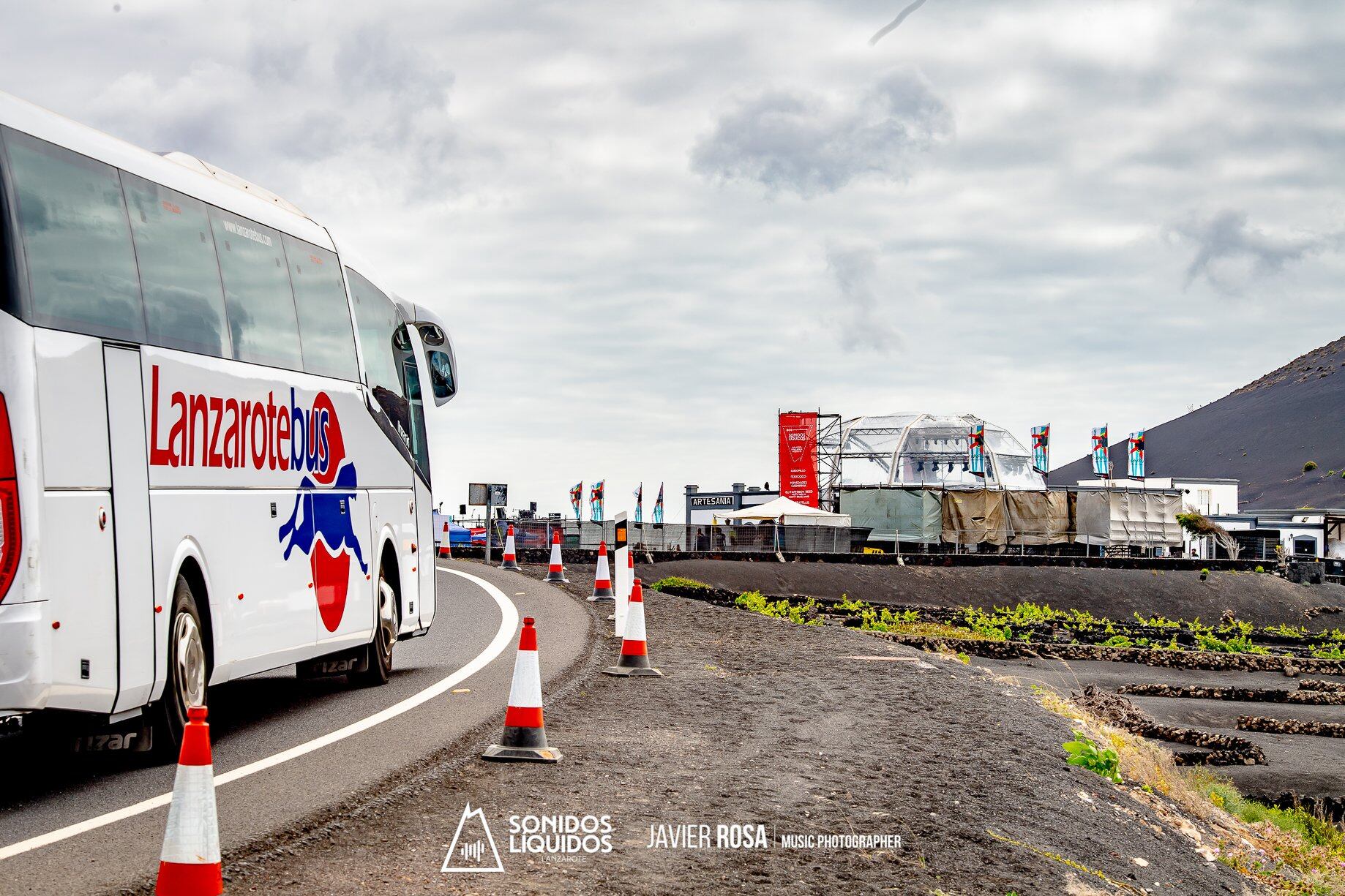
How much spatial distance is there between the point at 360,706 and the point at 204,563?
265 cm

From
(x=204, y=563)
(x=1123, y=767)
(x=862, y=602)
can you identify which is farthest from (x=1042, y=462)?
(x=204, y=563)

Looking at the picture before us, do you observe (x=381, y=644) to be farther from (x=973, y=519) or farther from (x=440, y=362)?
(x=973, y=519)

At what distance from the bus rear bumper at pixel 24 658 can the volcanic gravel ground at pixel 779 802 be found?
1.80 meters

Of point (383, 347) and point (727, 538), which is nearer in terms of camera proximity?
point (383, 347)

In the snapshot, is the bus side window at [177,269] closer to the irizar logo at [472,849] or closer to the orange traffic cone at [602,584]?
the irizar logo at [472,849]

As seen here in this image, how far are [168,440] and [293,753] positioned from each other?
Answer: 7.23ft

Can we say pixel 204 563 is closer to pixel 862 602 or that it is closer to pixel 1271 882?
pixel 1271 882

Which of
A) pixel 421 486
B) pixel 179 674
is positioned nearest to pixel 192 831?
pixel 179 674

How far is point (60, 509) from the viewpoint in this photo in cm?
733

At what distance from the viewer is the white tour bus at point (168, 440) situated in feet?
23.7

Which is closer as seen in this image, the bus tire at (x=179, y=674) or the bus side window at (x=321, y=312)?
the bus tire at (x=179, y=674)

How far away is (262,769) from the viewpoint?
8320 millimetres

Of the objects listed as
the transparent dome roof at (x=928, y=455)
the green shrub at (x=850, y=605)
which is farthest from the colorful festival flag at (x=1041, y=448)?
the green shrub at (x=850, y=605)

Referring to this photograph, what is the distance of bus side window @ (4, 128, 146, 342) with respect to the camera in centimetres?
741
